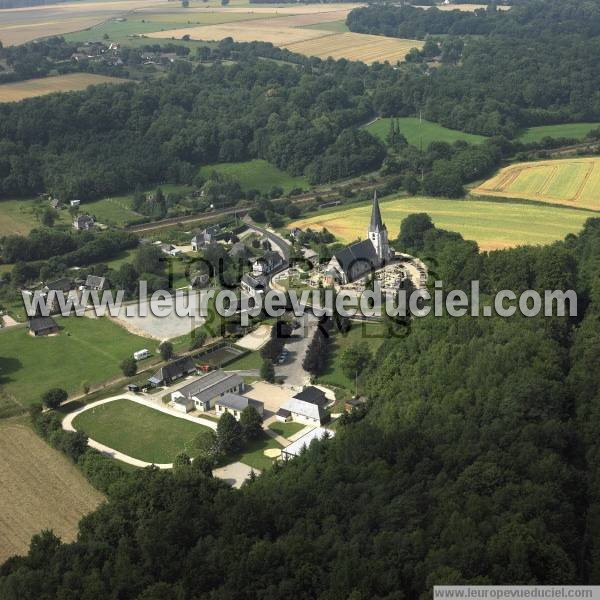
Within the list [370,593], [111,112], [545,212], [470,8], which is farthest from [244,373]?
[470,8]

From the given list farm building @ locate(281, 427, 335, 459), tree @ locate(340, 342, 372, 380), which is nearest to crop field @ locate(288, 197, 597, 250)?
tree @ locate(340, 342, 372, 380)

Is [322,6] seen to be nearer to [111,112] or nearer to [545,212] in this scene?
[111,112]

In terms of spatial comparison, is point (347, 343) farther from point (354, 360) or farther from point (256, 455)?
point (256, 455)

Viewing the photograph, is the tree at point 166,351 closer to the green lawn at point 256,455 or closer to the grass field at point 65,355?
the grass field at point 65,355

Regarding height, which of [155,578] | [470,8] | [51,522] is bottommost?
[51,522]

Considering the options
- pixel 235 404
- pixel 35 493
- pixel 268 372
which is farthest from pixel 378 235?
pixel 35 493

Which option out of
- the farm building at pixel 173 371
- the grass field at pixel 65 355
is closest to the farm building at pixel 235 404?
the farm building at pixel 173 371
